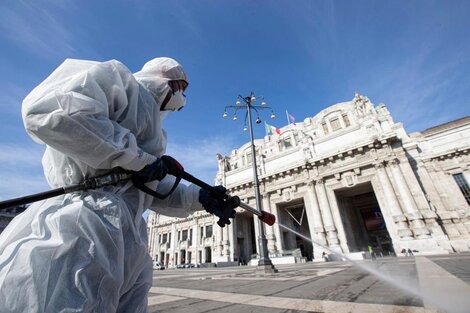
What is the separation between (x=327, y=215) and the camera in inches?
802

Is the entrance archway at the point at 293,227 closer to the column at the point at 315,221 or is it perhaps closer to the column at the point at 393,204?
the column at the point at 315,221

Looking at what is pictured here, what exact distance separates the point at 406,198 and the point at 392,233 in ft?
10.1

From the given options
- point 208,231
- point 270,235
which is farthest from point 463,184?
point 208,231

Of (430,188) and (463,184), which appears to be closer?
(463,184)

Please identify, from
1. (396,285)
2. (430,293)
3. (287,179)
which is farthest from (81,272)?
(287,179)

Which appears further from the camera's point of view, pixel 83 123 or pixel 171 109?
pixel 171 109

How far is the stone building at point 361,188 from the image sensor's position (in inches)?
646

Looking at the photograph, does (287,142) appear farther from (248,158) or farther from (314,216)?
(314,216)

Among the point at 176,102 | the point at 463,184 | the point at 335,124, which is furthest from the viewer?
the point at 335,124

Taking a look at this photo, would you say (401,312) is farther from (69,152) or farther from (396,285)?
(69,152)

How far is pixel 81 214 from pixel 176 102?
101cm

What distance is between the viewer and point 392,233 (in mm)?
17219

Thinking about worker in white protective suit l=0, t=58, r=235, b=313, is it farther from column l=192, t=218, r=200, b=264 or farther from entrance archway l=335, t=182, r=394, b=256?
column l=192, t=218, r=200, b=264

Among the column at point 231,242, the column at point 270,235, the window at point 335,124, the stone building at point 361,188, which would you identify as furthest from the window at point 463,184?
the column at point 231,242
